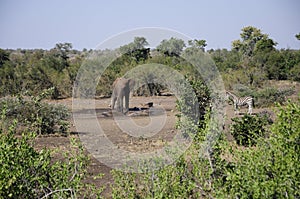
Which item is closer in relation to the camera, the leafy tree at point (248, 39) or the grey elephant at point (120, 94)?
the grey elephant at point (120, 94)

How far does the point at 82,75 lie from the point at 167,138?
57.3 ft

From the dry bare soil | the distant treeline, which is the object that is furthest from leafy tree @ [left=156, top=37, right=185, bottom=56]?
the dry bare soil

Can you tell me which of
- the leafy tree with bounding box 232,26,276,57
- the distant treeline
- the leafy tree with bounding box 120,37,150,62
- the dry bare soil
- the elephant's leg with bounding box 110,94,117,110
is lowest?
the dry bare soil

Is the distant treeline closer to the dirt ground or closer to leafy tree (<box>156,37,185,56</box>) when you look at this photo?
leafy tree (<box>156,37,185,56</box>)

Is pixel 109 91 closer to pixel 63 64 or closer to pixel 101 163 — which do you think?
pixel 63 64

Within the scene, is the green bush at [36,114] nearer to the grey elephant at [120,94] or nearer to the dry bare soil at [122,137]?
the dry bare soil at [122,137]

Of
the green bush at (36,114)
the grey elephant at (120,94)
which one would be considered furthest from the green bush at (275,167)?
the grey elephant at (120,94)

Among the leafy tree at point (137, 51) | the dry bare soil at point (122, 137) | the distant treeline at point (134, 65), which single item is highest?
the leafy tree at point (137, 51)

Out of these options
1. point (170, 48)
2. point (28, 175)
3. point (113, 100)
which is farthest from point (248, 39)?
point (28, 175)

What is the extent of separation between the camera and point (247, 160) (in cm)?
509

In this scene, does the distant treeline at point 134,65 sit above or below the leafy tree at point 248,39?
below

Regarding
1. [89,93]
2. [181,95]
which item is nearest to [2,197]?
[181,95]

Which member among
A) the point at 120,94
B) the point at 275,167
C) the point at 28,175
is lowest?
the point at 28,175

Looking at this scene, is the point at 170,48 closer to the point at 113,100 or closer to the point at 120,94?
the point at 113,100
